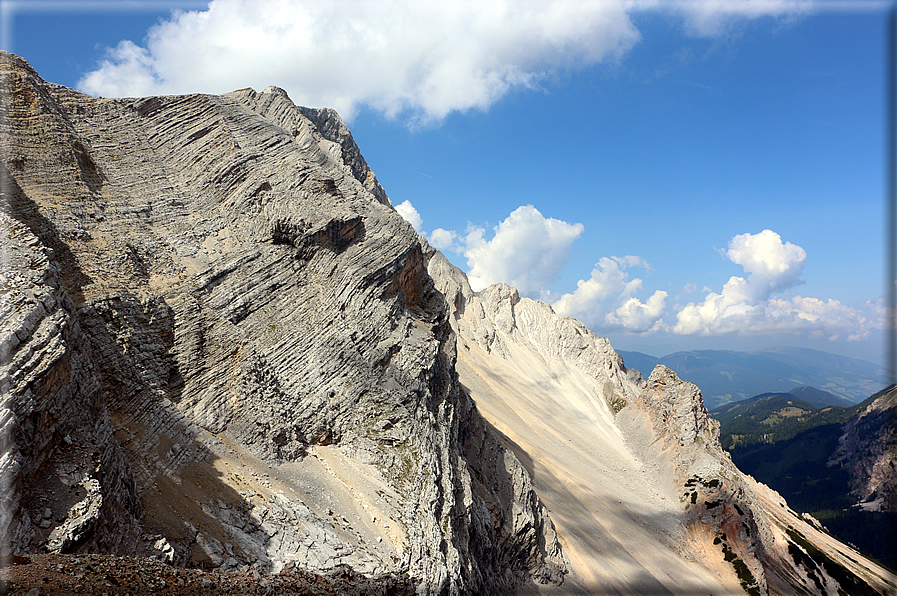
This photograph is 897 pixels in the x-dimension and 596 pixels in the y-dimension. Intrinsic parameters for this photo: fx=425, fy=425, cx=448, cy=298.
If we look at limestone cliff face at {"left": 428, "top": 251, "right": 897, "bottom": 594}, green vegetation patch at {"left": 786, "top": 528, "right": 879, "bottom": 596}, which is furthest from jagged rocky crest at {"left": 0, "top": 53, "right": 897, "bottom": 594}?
green vegetation patch at {"left": 786, "top": 528, "right": 879, "bottom": 596}

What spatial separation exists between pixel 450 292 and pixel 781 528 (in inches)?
3046

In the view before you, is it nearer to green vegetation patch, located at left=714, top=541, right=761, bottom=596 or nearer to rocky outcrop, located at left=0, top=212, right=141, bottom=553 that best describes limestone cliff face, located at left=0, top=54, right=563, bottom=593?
rocky outcrop, located at left=0, top=212, right=141, bottom=553

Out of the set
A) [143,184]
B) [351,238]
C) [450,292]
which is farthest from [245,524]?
[450,292]

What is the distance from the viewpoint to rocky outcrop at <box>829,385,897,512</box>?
6161 inches

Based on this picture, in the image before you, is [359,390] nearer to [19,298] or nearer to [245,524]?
[245,524]

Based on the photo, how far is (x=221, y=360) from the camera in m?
22.4

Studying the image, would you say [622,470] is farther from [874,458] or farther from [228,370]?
[874,458]

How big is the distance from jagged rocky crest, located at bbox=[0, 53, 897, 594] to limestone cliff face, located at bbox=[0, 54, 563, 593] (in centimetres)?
10

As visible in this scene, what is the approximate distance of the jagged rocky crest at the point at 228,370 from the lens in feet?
43.2

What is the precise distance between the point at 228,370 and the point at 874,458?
254 metres

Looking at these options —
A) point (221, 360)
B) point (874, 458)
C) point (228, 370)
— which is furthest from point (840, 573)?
point (874, 458)

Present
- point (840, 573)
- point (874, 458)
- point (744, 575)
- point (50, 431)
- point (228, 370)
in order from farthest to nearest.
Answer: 1. point (874, 458)
2. point (840, 573)
3. point (744, 575)
4. point (228, 370)
5. point (50, 431)

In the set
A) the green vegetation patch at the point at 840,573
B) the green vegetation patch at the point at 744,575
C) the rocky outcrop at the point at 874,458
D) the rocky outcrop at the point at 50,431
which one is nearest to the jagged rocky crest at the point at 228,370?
the rocky outcrop at the point at 50,431

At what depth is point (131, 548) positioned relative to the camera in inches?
504
